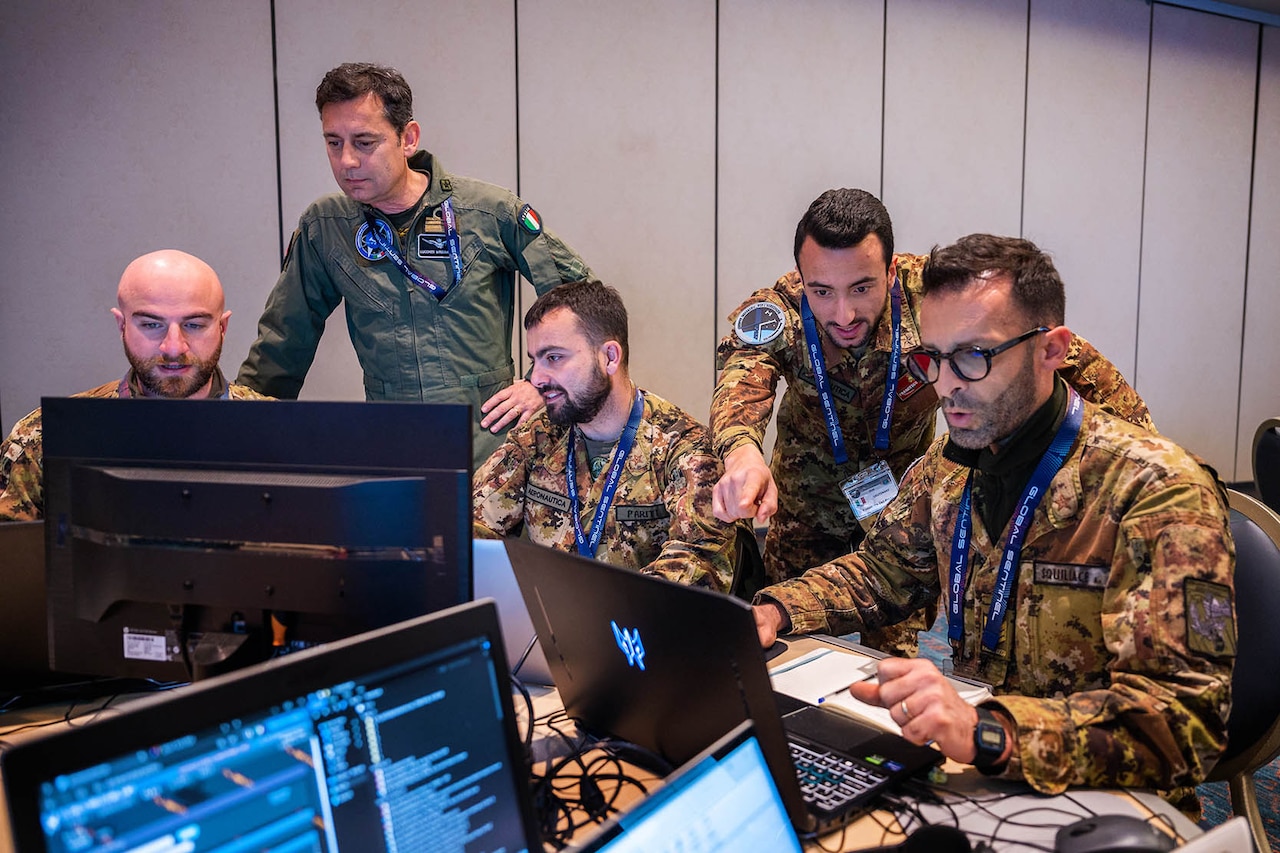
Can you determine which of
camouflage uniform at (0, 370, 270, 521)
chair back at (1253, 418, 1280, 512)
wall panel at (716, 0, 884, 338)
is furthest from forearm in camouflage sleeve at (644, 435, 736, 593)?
wall panel at (716, 0, 884, 338)

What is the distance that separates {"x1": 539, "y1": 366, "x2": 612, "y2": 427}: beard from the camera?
7.75ft

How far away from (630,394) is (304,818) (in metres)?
1.74

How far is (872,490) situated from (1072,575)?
1.05 meters

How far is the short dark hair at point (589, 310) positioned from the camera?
2.42 meters

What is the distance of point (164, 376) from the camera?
2.22m

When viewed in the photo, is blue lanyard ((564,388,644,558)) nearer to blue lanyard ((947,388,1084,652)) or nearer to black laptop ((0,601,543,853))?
blue lanyard ((947,388,1084,652))

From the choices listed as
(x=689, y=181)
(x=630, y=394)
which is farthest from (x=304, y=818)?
(x=689, y=181)

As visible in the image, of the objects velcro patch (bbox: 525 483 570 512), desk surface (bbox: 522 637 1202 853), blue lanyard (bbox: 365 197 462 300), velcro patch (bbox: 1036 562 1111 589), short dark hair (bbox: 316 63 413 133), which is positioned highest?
short dark hair (bbox: 316 63 413 133)

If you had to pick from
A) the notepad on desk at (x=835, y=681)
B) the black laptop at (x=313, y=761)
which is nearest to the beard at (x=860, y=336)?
the notepad on desk at (x=835, y=681)

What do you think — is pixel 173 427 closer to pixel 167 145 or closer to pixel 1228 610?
pixel 1228 610

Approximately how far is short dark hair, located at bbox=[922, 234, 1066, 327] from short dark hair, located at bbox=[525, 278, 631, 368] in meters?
0.98

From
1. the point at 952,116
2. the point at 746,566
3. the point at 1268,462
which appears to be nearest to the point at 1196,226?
the point at 952,116

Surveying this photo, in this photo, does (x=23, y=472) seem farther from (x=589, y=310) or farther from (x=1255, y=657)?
(x=1255, y=657)

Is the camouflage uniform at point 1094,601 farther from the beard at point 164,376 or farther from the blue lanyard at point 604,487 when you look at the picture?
the beard at point 164,376
